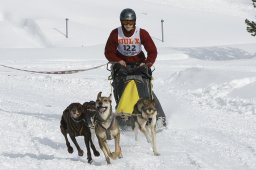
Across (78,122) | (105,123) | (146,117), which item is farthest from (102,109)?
(146,117)

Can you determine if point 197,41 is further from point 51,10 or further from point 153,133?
point 153,133

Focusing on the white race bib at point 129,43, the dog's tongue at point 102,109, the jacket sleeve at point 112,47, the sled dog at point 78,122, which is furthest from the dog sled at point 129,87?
the dog's tongue at point 102,109

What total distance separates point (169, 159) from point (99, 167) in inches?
42.1

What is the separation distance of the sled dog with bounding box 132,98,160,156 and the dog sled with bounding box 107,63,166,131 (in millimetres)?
317

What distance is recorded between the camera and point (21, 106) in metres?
12.2

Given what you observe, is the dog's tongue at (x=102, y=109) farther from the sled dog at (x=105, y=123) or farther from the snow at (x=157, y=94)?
the snow at (x=157, y=94)

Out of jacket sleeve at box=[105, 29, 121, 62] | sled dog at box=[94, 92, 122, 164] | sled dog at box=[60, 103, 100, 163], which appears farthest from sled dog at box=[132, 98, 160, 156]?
jacket sleeve at box=[105, 29, 121, 62]

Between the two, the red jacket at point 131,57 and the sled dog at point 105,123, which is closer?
the sled dog at point 105,123

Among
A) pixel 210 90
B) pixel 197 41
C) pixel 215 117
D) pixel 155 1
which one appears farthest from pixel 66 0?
pixel 215 117

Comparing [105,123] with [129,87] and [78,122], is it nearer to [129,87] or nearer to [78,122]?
[78,122]

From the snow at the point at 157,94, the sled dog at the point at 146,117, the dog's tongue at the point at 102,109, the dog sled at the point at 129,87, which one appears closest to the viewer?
the dog's tongue at the point at 102,109

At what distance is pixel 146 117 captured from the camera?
804cm

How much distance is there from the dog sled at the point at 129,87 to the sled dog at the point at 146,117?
317 mm

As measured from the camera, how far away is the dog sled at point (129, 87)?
29.4ft
